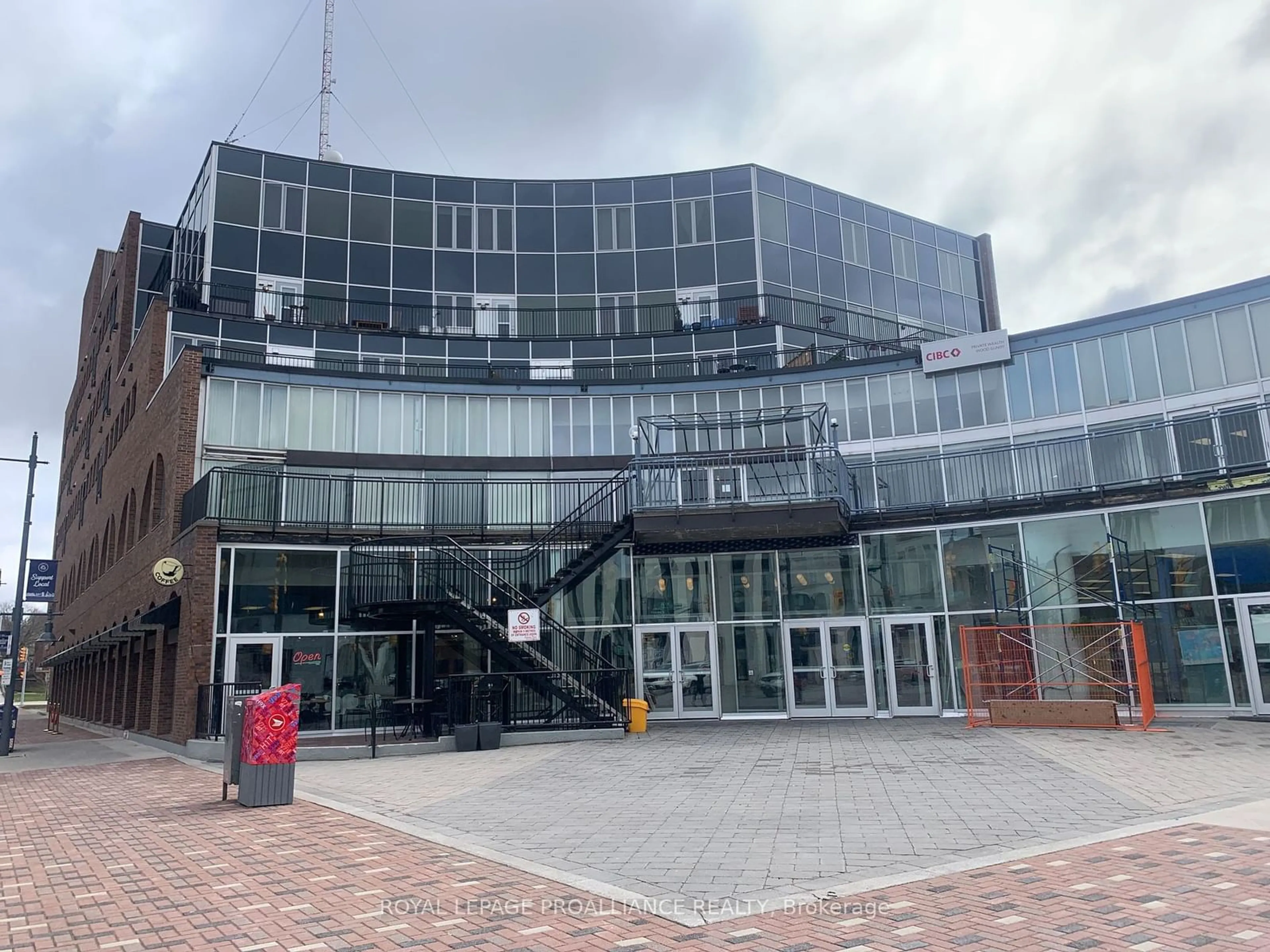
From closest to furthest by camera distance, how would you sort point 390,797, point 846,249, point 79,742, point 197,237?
point 390,797, point 79,742, point 197,237, point 846,249

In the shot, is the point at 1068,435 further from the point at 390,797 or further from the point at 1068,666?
the point at 390,797

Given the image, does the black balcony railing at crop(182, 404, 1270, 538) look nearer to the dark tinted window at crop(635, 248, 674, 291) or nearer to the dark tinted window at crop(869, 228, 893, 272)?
the dark tinted window at crop(635, 248, 674, 291)

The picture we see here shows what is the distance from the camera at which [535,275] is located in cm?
3669

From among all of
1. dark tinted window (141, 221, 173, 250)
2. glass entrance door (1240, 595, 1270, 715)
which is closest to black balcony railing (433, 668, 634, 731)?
glass entrance door (1240, 595, 1270, 715)

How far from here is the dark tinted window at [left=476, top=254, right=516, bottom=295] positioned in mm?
36406

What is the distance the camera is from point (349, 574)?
20.6 m

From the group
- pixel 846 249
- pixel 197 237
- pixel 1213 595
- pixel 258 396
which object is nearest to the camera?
pixel 1213 595

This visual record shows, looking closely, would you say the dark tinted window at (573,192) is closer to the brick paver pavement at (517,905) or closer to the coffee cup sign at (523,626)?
the coffee cup sign at (523,626)

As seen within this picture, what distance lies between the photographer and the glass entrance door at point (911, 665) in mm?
21938

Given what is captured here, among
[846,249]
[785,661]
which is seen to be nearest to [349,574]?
[785,661]

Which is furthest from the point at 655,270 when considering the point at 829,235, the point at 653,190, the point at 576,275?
the point at 829,235

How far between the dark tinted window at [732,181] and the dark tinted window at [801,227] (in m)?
2.02

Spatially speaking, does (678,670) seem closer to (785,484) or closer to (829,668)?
(829,668)

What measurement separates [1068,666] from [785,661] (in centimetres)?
621
